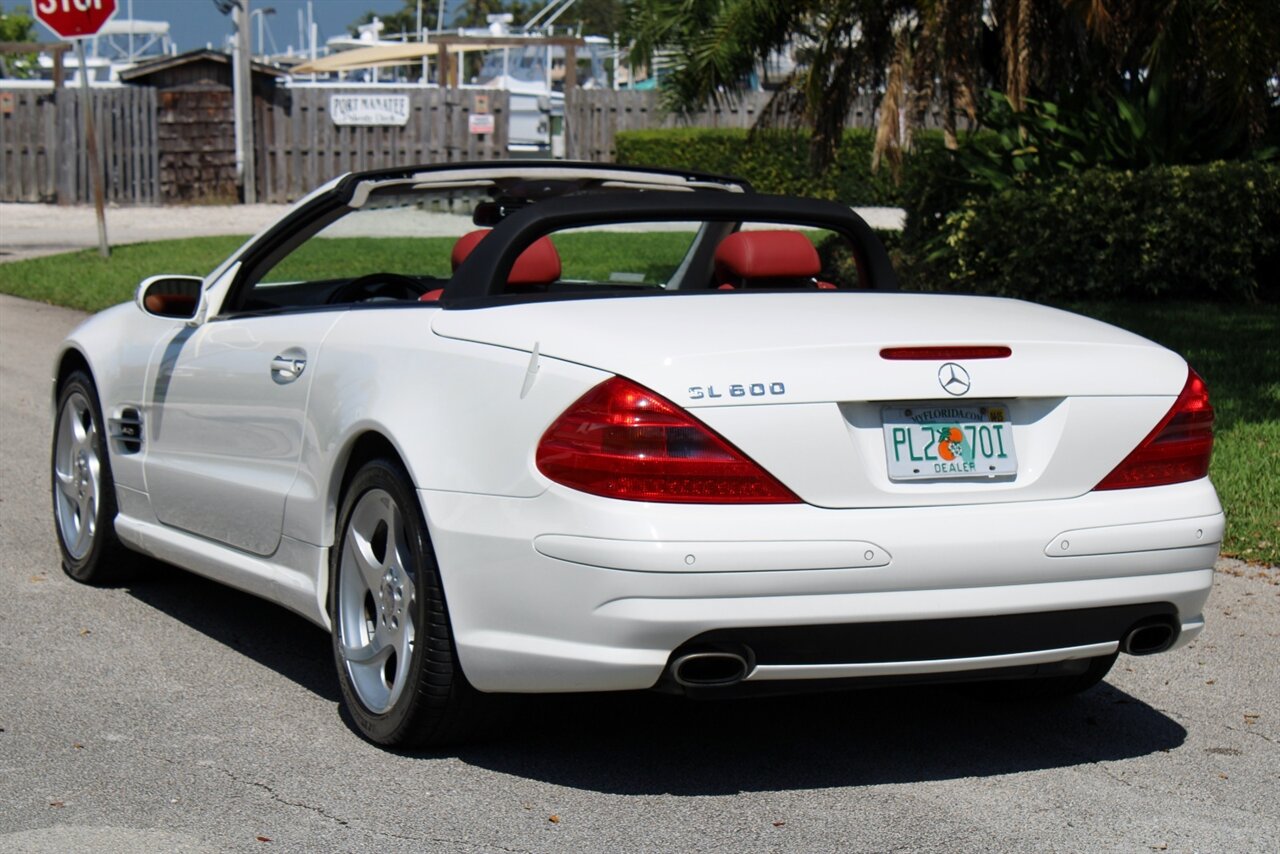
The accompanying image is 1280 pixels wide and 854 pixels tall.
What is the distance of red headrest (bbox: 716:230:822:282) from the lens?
17.6 feet

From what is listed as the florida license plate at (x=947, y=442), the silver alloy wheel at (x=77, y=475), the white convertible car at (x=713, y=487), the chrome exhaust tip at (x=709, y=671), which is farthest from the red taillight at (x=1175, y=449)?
the silver alloy wheel at (x=77, y=475)

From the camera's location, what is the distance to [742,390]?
13.6 ft

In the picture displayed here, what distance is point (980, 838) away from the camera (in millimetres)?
4164

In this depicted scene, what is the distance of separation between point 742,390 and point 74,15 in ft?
55.6

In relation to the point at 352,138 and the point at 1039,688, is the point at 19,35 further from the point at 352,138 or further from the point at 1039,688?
the point at 1039,688

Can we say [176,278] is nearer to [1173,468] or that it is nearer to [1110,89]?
[1173,468]

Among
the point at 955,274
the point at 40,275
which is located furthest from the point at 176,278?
the point at 40,275

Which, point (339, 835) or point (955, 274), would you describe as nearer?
point (339, 835)

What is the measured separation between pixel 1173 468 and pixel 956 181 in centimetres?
1193

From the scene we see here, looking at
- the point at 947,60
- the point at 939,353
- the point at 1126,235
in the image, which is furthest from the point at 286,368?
the point at 1126,235

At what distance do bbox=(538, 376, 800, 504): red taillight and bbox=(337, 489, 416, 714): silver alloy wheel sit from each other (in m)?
0.72

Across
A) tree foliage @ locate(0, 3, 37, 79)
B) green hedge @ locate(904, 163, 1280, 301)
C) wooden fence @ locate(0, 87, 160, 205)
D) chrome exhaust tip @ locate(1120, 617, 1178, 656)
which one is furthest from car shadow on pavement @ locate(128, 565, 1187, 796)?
tree foliage @ locate(0, 3, 37, 79)

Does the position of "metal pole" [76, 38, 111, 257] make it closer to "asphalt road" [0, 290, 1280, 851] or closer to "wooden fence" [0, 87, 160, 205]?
"wooden fence" [0, 87, 160, 205]

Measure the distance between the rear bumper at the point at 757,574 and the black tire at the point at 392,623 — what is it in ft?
0.36
